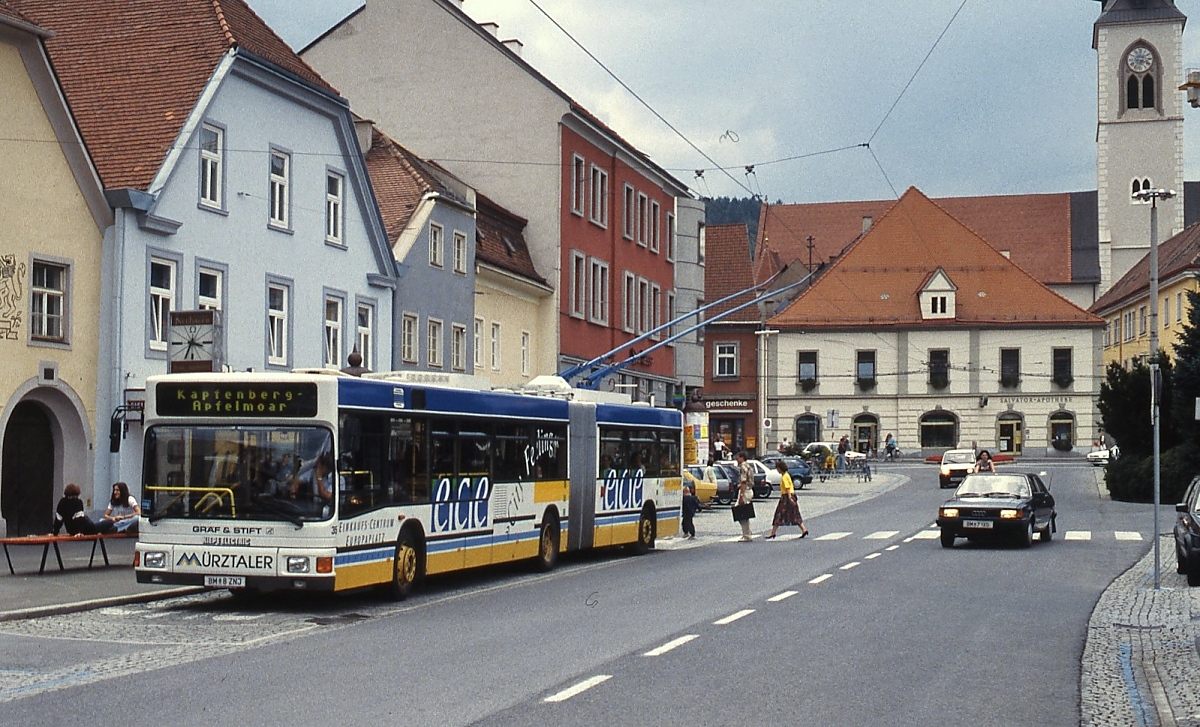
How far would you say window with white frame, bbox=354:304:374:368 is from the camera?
3653cm

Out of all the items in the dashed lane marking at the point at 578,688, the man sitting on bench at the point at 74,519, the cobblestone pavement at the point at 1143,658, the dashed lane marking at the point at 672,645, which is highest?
the man sitting on bench at the point at 74,519

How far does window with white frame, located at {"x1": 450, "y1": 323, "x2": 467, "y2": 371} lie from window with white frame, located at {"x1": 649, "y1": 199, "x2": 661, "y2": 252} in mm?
18207

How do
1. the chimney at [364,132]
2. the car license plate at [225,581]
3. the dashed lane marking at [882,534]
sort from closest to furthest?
the car license plate at [225,581], the dashed lane marking at [882,534], the chimney at [364,132]

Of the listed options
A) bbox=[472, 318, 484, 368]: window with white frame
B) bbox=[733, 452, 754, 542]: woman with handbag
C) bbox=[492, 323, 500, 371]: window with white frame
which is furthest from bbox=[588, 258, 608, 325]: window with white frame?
bbox=[733, 452, 754, 542]: woman with handbag

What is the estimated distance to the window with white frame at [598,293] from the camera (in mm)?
52281

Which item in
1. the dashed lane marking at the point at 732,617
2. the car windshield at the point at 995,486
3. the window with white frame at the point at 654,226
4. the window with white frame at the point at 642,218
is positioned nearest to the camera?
the dashed lane marking at the point at 732,617

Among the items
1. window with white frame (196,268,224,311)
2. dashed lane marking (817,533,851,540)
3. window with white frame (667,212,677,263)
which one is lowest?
dashed lane marking (817,533,851,540)

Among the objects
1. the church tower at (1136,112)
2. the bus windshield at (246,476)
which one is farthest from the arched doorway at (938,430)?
the bus windshield at (246,476)

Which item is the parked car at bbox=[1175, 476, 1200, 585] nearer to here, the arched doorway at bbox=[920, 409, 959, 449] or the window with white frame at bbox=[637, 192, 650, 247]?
the window with white frame at bbox=[637, 192, 650, 247]

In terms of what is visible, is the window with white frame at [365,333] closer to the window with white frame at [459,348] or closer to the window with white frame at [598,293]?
the window with white frame at [459,348]

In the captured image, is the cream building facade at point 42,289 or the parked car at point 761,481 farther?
the parked car at point 761,481

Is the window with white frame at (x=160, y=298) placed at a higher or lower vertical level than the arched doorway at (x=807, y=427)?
higher

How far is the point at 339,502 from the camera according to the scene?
17.2 metres

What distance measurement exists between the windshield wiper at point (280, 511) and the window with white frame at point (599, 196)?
35.4 metres
